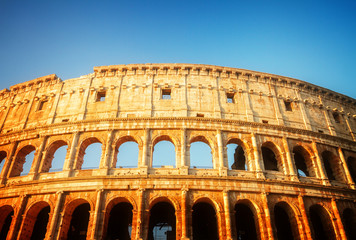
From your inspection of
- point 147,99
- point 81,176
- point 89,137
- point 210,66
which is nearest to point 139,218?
point 81,176

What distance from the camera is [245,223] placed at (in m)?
16.8

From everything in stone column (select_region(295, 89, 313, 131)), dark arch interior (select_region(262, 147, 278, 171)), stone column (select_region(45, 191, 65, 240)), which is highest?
stone column (select_region(295, 89, 313, 131))

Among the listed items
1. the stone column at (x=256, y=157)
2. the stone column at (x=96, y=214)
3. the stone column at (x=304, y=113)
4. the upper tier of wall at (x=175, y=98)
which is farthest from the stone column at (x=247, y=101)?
the stone column at (x=96, y=214)

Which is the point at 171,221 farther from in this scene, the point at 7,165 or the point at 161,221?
the point at 7,165

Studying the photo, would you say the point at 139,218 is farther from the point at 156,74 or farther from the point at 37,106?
the point at 37,106

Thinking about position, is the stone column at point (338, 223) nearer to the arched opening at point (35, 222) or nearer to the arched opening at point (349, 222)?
the arched opening at point (349, 222)

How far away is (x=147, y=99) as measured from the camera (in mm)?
18766

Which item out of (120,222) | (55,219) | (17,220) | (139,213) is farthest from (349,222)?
(17,220)

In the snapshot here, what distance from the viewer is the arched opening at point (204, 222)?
15.7 meters

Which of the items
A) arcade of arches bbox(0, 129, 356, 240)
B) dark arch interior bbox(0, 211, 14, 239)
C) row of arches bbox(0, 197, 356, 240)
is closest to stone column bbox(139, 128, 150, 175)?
arcade of arches bbox(0, 129, 356, 240)

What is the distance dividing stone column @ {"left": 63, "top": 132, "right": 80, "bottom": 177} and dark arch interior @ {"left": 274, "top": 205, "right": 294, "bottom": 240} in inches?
570

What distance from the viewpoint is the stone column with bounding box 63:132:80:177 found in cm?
1600

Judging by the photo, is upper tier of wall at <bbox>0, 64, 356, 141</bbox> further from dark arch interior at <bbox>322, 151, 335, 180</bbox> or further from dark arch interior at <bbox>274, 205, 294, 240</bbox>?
dark arch interior at <bbox>274, 205, 294, 240</bbox>

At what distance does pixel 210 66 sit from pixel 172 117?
6.40m
